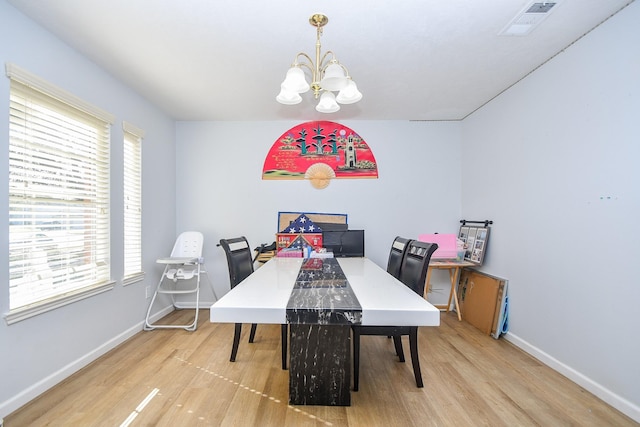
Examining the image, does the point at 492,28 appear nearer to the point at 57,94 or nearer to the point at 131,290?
the point at 57,94

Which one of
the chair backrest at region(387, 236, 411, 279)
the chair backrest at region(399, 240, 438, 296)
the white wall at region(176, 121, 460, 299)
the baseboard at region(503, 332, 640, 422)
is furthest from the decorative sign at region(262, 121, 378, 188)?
the baseboard at region(503, 332, 640, 422)

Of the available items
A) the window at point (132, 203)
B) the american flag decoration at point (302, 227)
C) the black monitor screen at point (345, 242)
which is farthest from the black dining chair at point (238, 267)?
the window at point (132, 203)

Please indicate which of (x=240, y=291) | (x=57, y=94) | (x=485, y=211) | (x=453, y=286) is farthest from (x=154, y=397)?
(x=485, y=211)

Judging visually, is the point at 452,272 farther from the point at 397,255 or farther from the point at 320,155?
the point at 320,155

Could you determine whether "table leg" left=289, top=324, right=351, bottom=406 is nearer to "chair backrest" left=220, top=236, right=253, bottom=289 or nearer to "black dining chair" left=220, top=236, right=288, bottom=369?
"black dining chair" left=220, top=236, right=288, bottom=369

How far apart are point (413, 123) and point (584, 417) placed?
3246 mm

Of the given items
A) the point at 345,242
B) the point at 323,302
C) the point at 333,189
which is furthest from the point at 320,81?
the point at 333,189

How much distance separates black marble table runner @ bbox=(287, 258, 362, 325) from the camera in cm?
125

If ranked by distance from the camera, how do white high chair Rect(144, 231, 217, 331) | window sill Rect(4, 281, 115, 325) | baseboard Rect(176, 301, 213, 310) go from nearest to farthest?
window sill Rect(4, 281, 115, 325), white high chair Rect(144, 231, 217, 331), baseboard Rect(176, 301, 213, 310)

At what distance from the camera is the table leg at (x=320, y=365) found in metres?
1.67

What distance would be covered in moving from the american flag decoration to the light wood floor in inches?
51.3

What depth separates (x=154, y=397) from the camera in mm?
1887

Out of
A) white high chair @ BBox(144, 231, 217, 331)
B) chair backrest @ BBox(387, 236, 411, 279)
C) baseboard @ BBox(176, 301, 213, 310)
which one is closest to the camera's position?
chair backrest @ BBox(387, 236, 411, 279)

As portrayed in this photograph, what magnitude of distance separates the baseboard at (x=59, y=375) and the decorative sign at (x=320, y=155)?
2293mm
